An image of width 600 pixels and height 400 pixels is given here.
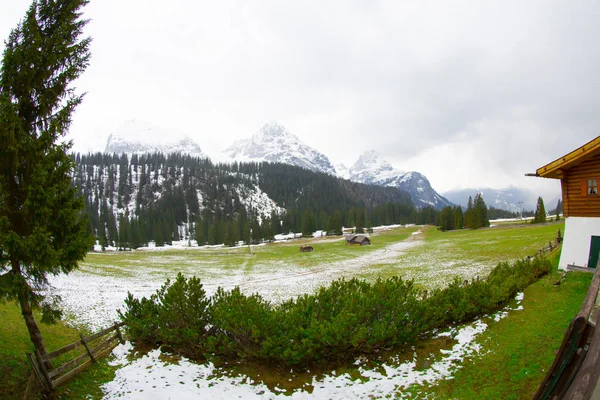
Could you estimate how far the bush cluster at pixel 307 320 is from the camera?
13195 millimetres

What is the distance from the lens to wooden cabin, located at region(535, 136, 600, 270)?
1980 cm

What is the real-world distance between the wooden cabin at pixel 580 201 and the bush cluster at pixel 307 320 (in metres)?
7.93

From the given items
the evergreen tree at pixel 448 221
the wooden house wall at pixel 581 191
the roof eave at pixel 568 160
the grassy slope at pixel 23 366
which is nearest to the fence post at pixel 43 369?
the grassy slope at pixel 23 366

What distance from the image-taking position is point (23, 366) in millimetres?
12875

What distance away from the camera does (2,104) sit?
34.2ft

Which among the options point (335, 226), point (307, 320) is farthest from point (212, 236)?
point (307, 320)

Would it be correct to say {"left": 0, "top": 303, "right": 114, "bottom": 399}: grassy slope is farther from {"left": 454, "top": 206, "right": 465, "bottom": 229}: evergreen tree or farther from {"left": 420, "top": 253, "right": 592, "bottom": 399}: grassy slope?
{"left": 454, "top": 206, "right": 465, "bottom": 229}: evergreen tree

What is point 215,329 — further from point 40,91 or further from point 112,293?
point 112,293

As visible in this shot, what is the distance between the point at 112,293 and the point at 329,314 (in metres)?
27.1

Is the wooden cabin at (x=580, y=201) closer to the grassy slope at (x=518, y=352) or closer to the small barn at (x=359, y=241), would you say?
the grassy slope at (x=518, y=352)

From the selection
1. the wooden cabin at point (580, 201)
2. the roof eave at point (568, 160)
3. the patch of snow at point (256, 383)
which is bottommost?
the patch of snow at point (256, 383)

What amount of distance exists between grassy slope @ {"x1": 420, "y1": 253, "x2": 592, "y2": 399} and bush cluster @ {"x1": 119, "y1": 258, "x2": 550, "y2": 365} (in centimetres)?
176

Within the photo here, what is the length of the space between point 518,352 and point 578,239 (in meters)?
14.3

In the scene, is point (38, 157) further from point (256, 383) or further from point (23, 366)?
point (256, 383)
